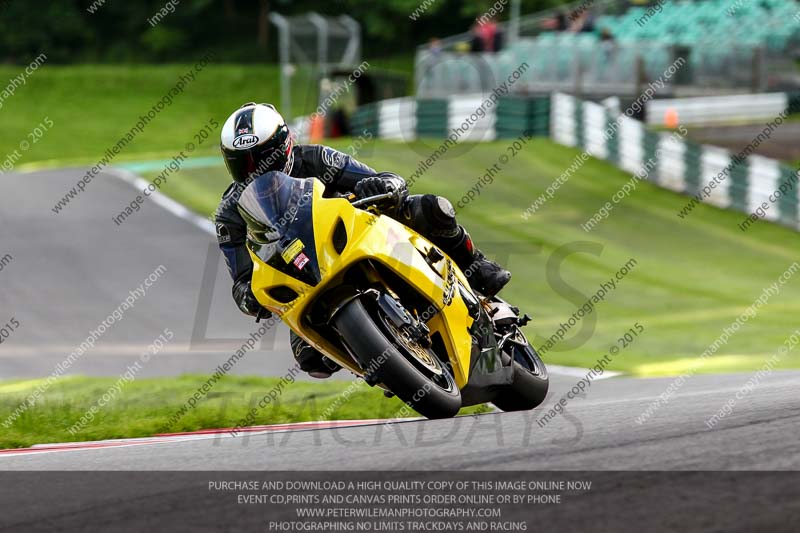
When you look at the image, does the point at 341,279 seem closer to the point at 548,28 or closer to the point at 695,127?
the point at 695,127

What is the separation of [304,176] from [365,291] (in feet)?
4.28

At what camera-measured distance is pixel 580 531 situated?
3.68m

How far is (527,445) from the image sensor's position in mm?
5078

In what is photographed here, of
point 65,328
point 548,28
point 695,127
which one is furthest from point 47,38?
point 65,328

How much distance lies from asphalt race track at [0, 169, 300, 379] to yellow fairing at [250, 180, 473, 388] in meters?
1.91

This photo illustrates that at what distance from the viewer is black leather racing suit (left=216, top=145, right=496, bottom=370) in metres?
6.58

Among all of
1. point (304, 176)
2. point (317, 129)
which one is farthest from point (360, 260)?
point (317, 129)

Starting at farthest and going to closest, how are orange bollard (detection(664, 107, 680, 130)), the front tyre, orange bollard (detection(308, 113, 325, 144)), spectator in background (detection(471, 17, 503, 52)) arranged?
spectator in background (detection(471, 17, 503, 52)) → orange bollard (detection(308, 113, 325, 144)) → orange bollard (detection(664, 107, 680, 130)) → the front tyre

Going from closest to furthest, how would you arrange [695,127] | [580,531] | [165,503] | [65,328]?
[580,531], [165,503], [65,328], [695,127]

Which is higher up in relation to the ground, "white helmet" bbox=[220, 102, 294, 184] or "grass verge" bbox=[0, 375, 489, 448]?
"white helmet" bbox=[220, 102, 294, 184]

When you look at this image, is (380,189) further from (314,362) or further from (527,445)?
(527,445)

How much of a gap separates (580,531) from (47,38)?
52784mm

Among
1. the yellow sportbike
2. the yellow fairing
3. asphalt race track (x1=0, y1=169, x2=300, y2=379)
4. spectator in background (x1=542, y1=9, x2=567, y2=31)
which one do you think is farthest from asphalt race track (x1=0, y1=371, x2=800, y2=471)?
spectator in background (x1=542, y1=9, x2=567, y2=31)

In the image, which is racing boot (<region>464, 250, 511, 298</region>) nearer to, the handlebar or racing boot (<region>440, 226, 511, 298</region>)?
racing boot (<region>440, 226, 511, 298</region>)
